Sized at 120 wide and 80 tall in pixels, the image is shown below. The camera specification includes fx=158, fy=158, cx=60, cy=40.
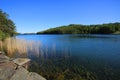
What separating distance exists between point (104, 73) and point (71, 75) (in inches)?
85.6

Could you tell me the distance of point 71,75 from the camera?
9.40 meters

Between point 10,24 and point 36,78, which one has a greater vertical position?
point 10,24

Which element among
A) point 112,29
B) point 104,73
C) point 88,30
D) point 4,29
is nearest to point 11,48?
point 104,73

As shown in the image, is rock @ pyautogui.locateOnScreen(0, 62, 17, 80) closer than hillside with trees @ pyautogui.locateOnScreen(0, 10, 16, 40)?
Yes

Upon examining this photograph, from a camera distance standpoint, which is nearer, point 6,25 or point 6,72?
point 6,72

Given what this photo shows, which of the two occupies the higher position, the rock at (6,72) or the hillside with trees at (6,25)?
the hillside with trees at (6,25)

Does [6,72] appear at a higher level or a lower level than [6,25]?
lower

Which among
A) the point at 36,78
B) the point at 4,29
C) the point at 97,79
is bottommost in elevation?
the point at 97,79

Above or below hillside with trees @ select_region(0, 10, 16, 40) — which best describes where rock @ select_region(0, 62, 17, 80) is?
below

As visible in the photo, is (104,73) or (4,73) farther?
(104,73)

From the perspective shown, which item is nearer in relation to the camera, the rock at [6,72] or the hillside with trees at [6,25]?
the rock at [6,72]

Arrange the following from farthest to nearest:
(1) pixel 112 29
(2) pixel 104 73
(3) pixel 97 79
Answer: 1. (1) pixel 112 29
2. (2) pixel 104 73
3. (3) pixel 97 79

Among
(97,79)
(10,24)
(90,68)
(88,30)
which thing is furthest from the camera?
(88,30)

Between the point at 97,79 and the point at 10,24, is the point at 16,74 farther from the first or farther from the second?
the point at 10,24
